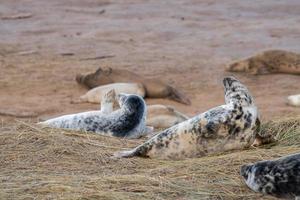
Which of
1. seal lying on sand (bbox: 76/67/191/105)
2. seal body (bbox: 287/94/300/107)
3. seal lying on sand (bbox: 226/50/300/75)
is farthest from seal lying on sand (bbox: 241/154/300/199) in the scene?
seal lying on sand (bbox: 226/50/300/75)

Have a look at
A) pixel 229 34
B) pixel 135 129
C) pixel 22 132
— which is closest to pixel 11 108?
pixel 135 129

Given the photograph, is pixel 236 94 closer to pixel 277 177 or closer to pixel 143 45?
pixel 277 177

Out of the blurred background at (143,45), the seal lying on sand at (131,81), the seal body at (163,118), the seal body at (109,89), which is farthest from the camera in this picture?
the blurred background at (143,45)

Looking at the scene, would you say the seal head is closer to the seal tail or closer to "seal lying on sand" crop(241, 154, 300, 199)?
"seal lying on sand" crop(241, 154, 300, 199)

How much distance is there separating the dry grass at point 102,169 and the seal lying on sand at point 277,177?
8 centimetres

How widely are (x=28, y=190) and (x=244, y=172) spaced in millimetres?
1348

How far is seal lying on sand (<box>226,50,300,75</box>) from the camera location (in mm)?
13258

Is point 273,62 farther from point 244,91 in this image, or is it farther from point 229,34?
point 244,91

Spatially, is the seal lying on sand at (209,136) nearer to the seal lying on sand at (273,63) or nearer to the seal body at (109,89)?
the seal body at (109,89)

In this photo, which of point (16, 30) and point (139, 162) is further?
point (16, 30)

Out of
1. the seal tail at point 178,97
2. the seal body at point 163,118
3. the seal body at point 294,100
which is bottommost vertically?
the seal body at point 163,118

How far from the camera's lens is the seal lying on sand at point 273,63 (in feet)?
43.5

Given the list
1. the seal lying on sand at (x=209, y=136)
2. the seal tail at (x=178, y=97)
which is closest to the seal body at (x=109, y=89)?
the seal tail at (x=178, y=97)

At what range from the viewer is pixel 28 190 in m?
5.62
